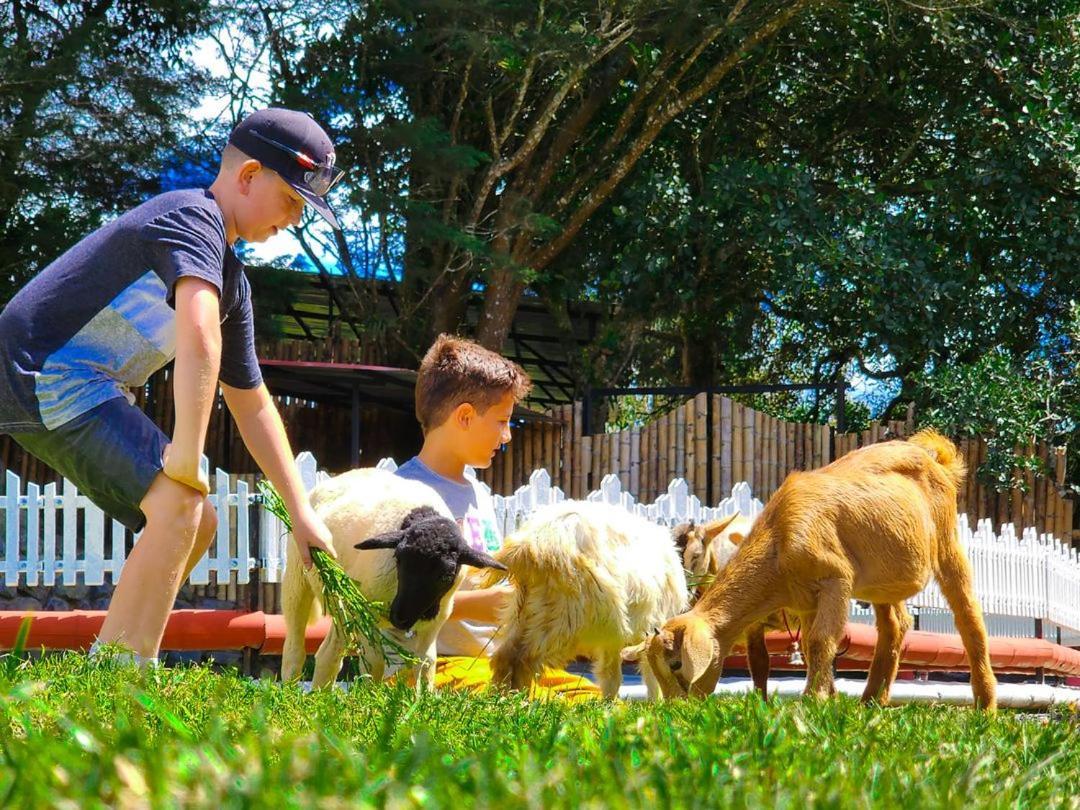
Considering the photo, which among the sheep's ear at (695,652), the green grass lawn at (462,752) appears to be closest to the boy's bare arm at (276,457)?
the green grass lawn at (462,752)

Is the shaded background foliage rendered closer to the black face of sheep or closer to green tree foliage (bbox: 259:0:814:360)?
green tree foliage (bbox: 259:0:814:360)

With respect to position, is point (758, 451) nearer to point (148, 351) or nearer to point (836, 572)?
point (836, 572)

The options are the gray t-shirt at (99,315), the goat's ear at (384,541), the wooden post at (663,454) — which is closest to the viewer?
the gray t-shirt at (99,315)

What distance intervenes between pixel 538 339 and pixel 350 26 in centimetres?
843

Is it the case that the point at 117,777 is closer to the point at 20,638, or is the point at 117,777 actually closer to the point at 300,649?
the point at 20,638

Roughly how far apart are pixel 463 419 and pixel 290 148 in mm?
1872

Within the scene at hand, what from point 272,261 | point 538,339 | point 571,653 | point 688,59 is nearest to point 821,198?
point 688,59

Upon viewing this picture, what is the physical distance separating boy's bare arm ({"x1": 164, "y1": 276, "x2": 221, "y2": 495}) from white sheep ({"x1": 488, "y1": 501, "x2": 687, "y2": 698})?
170 cm

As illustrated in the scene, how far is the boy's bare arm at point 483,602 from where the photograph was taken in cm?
528

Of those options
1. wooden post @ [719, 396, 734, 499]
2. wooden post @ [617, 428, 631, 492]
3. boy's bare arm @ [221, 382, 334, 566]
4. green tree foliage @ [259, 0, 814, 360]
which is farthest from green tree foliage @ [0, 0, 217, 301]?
boy's bare arm @ [221, 382, 334, 566]

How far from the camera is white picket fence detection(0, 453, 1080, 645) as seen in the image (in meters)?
11.6

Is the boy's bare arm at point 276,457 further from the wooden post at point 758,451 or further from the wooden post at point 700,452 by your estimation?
the wooden post at point 758,451

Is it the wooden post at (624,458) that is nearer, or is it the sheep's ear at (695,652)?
the sheep's ear at (695,652)

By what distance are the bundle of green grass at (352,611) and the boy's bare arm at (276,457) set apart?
56 millimetres
